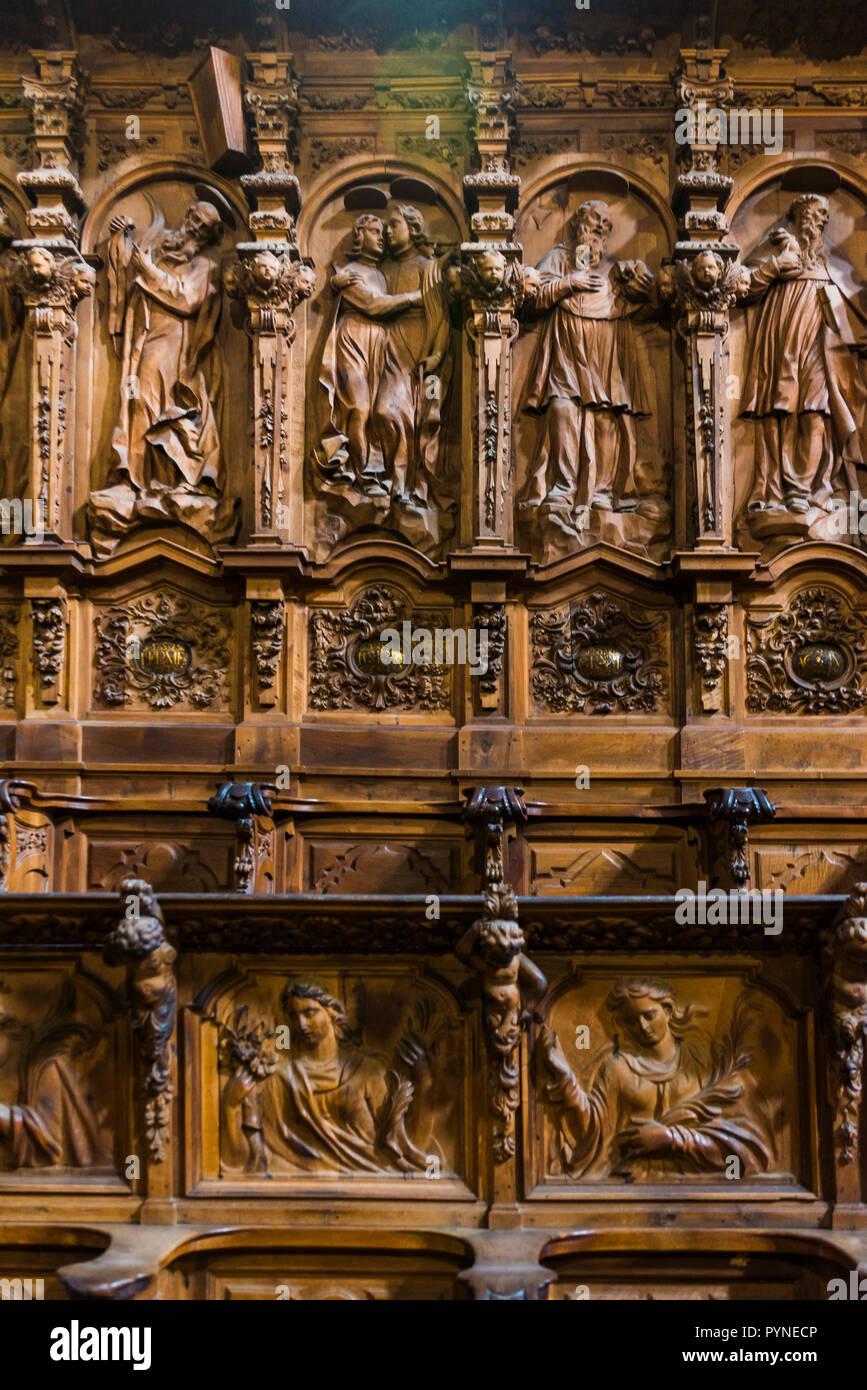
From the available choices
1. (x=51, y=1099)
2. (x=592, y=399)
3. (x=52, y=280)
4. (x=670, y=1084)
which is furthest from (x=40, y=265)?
(x=670, y=1084)

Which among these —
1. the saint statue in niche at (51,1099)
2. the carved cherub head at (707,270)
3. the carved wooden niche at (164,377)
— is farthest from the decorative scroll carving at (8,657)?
the carved cherub head at (707,270)

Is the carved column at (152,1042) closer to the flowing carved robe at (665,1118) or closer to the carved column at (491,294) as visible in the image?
the flowing carved robe at (665,1118)

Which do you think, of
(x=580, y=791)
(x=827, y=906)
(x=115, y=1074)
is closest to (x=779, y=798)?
(x=580, y=791)

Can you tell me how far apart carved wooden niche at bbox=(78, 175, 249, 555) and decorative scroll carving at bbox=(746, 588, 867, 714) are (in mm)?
3414

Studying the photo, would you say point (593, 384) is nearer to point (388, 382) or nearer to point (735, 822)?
point (388, 382)

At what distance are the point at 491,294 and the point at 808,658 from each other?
3.03m

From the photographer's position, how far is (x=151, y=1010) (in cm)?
434

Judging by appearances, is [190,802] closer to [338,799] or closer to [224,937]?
[338,799]

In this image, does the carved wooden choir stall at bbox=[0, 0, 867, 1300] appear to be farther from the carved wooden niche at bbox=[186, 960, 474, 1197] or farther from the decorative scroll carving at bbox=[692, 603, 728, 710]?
the carved wooden niche at bbox=[186, 960, 474, 1197]

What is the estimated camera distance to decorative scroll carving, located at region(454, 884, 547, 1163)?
169 inches

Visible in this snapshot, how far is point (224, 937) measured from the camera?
4492 mm
